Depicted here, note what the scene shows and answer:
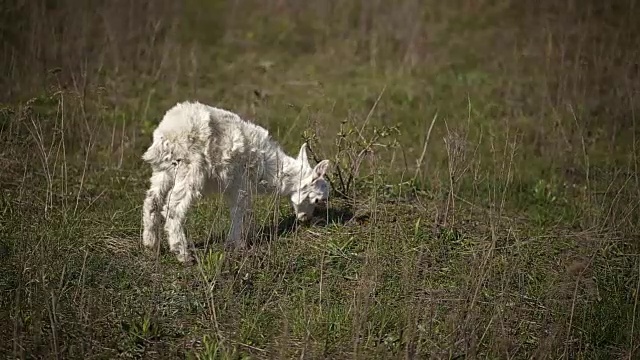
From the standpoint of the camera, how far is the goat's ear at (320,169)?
7.13 meters

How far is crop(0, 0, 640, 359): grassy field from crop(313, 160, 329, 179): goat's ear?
23cm

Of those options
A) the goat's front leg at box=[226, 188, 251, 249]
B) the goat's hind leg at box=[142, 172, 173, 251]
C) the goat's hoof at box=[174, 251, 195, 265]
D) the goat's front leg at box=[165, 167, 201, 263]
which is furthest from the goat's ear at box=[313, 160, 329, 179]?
the goat's hoof at box=[174, 251, 195, 265]

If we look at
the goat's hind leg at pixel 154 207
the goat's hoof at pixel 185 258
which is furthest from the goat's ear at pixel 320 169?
the goat's hoof at pixel 185 258

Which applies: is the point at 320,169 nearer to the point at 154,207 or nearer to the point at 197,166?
the point at 197,166

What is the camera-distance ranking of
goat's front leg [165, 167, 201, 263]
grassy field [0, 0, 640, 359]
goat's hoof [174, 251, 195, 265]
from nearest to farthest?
grassy field [0, 0, 640, 359] < goat's hoof [174, 251, 195, 265] < goat's front leg [165, 167, 201, 263]

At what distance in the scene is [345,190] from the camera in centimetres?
783

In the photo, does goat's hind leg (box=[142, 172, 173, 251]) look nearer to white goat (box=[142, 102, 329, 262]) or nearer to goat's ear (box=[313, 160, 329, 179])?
white goat (box=[142, 102, 329, 262])

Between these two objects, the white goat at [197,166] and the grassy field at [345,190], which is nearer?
the grassy field at [345,190]

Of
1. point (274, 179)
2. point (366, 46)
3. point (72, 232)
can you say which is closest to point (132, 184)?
point (274, 179)

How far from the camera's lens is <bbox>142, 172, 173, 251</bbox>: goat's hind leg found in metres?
6.41

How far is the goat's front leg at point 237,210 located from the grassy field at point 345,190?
0.15 m

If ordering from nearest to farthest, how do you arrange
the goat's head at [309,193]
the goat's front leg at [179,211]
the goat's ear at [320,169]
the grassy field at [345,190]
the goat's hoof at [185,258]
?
the grassy field at [345,190] < the goat's hoof at [185,258] < the goat's front leg at [179,211] < the goat's ear at [320,169] < the goat's head at [309,193]

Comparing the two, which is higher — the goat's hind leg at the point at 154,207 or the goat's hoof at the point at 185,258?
the goat's hind leg at the point at 154,207

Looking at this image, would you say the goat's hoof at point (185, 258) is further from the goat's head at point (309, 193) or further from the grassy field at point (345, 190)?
the goat's head at point (309, 193)
